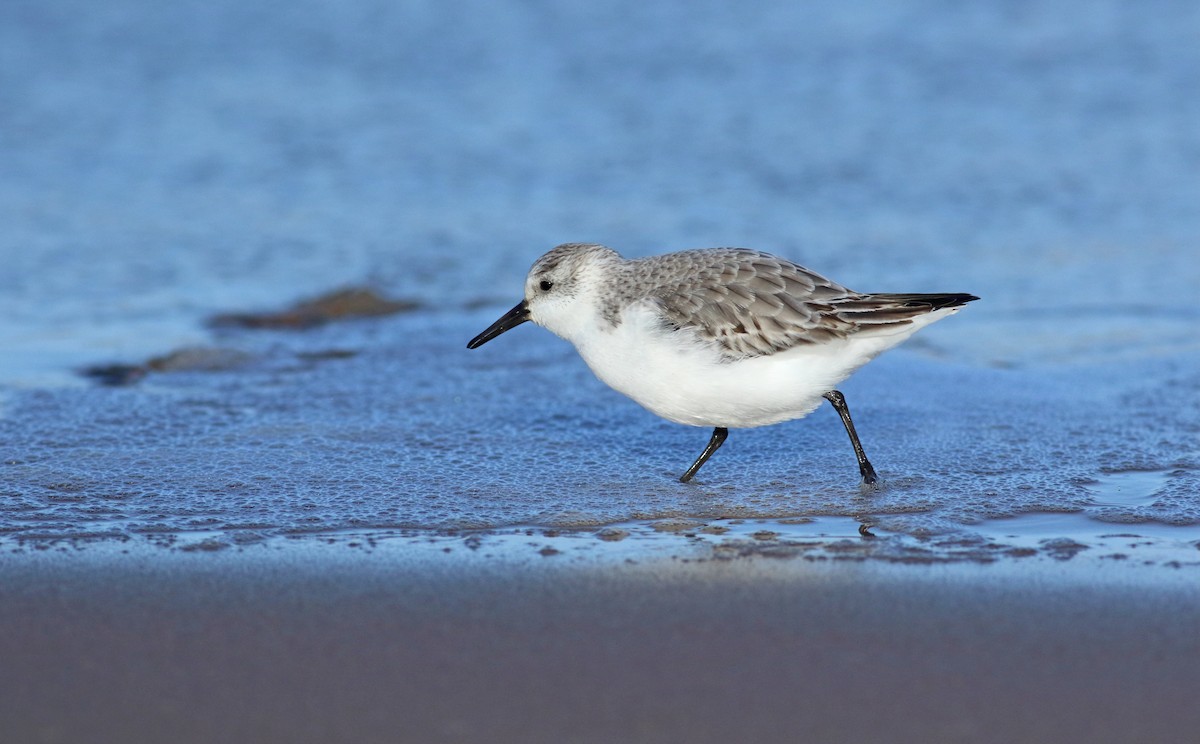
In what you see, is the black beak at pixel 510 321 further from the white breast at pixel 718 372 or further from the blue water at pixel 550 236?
the white breast at pixel 718 372

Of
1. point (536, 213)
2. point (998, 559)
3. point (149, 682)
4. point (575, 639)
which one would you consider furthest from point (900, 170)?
point (149, 682)

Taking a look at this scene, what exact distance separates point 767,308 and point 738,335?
0.54ft

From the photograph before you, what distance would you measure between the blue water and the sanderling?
1.21ft

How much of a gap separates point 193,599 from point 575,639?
1154mm

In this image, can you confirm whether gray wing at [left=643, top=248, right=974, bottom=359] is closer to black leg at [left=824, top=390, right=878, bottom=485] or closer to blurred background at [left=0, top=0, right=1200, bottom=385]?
black leg at [left=824, top=390, right=878, bottom=485]

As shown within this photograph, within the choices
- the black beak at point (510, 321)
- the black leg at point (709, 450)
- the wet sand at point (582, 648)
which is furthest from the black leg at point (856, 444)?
the black beak at point (510, 321)

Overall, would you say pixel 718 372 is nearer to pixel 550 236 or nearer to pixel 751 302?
pixel 751 302

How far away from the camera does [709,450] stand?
547 cm

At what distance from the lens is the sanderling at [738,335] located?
508 centimetres

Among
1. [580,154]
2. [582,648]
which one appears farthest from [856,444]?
[580,154]

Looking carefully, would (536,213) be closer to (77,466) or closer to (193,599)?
(77,466)

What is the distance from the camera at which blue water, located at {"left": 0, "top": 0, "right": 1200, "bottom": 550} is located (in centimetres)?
523

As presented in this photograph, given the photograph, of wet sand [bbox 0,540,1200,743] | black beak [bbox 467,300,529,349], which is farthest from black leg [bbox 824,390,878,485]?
black beak [bbox 467,300,529,349]

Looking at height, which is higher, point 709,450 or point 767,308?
point 767,308
